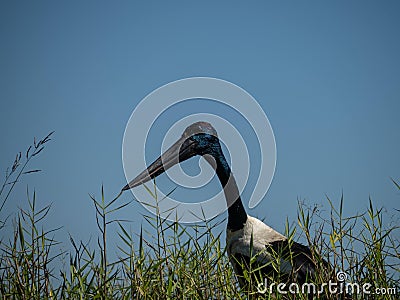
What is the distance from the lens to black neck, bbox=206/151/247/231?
16.0 feet

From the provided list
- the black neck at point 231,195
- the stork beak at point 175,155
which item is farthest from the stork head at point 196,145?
the black neck at point 231,195

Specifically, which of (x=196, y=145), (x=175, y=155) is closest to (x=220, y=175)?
(x=196, y=145)

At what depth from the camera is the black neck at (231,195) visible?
16.0 feet

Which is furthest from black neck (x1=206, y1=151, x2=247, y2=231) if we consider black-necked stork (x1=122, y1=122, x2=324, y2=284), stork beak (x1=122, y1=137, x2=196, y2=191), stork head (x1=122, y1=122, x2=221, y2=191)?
stork beak (x1=122, y1=137, x2=196, y2=191)

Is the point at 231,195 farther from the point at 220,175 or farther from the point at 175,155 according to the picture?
the point at 175,155

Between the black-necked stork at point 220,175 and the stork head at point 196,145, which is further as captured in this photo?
the stork head at point 196,145

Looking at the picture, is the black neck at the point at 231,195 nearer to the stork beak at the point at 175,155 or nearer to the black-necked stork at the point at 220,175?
the black-necked stork at the point at 220,175

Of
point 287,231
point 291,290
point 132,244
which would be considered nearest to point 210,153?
point 287,231

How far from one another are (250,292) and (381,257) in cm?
92

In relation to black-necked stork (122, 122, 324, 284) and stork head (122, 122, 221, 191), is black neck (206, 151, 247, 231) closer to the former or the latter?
black-necked stork (122, 122, 324, 284)

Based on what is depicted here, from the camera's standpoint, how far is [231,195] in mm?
5078

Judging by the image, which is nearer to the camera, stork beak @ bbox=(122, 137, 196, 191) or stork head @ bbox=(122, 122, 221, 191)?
stork beak @ bbox=(122, 137, 196, 191)

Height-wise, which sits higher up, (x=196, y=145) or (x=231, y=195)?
(x=196, y=145)

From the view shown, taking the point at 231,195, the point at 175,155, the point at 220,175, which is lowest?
the point at 231,195
